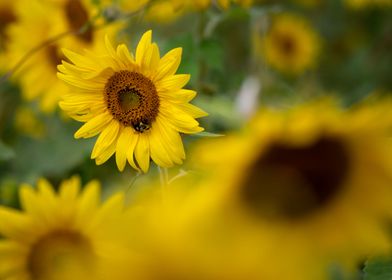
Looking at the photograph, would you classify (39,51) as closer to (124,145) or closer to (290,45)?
(124,145)

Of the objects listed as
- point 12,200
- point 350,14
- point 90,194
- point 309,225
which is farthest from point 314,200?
point 350,14

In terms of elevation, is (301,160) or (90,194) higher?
(90,194)

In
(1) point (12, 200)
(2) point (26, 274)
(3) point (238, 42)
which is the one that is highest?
(3) point (238, 42)

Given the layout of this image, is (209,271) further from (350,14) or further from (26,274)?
(350,14)

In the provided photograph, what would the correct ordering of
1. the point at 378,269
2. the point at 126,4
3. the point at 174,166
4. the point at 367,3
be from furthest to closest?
1. the point at 367,3
2. the point at 126,4
3. the point at 174,166
4. the point at 378,269

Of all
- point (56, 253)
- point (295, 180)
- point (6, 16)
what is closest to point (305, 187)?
point (295, 180)

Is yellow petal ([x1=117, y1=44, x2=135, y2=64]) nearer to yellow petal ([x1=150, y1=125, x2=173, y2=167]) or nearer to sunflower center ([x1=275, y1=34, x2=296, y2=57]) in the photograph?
yellow petal ([x1=150, y1=125, x2=173, y2=167])

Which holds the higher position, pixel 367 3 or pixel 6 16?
pixel 367 3
